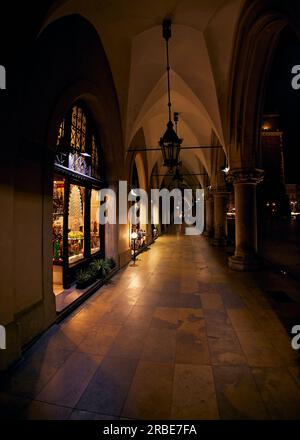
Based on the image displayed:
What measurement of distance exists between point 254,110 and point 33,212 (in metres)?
7.51

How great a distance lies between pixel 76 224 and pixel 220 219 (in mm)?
10653

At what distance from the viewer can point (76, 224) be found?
6.76 m

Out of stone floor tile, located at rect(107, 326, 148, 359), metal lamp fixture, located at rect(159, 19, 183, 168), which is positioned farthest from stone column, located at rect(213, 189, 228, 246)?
stone floor tile, located at rect(107, 326, 148, 359)

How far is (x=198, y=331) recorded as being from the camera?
371cm

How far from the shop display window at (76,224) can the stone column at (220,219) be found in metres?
9.83

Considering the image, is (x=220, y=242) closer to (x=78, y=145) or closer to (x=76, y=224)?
(x=76, y=224)

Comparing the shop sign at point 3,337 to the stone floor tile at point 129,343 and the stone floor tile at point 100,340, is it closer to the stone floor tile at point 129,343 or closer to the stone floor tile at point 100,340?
the stone floor tile at point 100,340

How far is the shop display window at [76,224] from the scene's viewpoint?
21.0ft

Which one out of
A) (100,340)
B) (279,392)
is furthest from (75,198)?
(279,392)

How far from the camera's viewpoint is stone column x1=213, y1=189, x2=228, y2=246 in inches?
566

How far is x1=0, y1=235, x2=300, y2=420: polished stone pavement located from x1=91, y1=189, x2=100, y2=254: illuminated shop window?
2812 mm

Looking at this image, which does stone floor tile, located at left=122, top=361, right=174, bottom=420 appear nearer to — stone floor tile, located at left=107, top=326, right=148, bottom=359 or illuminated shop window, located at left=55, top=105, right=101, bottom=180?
stone floor tile, located at left=107, top=326, right=148, bottom=359
